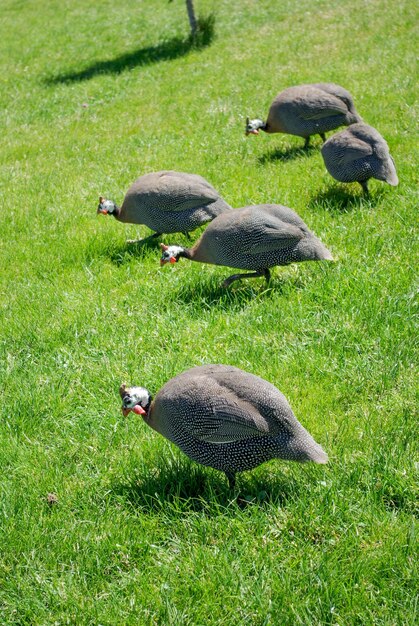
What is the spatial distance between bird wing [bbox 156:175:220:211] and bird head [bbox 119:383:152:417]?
107 inches

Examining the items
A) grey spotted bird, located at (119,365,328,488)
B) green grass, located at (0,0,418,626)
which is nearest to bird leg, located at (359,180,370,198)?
green grass, located at (0,0,418,626)

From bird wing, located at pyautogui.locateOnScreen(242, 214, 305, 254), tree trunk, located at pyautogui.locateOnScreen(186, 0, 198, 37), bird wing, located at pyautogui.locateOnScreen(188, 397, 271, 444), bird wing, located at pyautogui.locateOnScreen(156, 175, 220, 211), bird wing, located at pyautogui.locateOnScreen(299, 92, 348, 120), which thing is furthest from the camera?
tree trunk, located at pyautogui.locateOnScreen(186, 0, 198, 37)

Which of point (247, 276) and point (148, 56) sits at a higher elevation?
point (247, 276)

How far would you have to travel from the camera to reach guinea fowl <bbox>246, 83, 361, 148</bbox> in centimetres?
774

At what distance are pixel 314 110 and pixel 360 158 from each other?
1.65 metres

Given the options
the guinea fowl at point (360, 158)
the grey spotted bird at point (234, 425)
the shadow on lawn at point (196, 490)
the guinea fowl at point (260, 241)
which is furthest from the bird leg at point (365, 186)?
the shadow on lawn at point (196, 490)

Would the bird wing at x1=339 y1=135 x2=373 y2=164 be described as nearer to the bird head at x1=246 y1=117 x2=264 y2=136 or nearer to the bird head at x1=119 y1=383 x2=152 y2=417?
the bird head at x1=246 y1=117 x2=264 y2=136

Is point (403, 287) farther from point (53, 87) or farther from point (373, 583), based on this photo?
point (53, 87)

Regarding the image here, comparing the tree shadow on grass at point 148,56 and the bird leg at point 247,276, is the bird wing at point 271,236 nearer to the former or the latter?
the bird leg at point 247,276

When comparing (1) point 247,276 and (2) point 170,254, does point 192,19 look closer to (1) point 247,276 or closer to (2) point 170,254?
(2) point 170,254

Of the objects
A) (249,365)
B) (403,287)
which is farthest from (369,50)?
(249,365)

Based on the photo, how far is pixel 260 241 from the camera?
5.07 meters

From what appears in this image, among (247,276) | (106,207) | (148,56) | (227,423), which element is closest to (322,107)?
(106,207)

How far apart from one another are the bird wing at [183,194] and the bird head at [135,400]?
8.93ft
